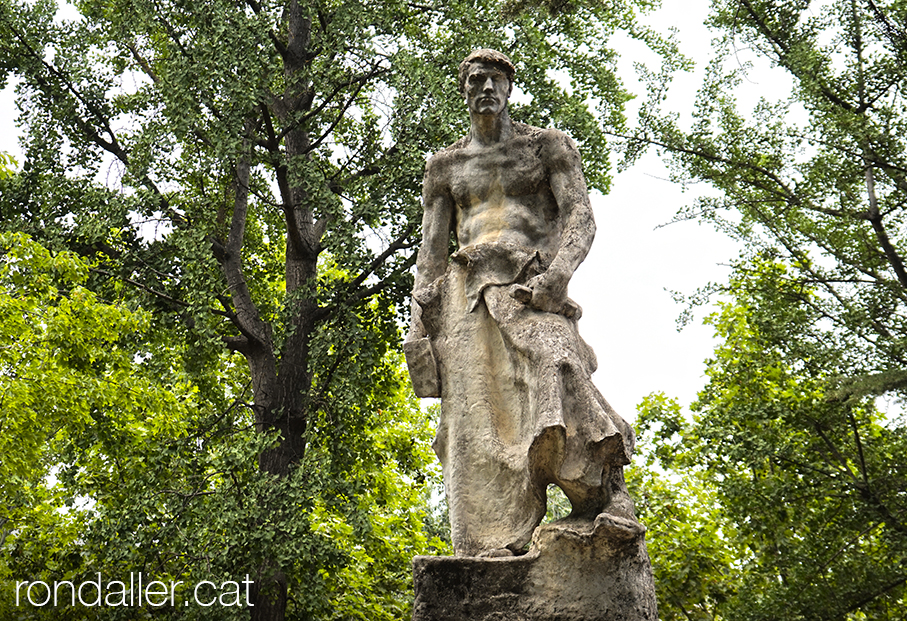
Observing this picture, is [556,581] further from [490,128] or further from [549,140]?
[490,128]

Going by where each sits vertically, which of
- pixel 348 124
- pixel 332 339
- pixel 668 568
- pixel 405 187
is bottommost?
pixel 668 568

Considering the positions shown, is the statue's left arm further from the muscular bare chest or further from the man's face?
the man's face

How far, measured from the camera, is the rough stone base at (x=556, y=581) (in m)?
4.19

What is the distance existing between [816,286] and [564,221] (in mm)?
7137

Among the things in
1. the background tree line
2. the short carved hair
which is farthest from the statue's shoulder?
the background tree line

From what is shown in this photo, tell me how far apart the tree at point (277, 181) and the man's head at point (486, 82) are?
5316 mm

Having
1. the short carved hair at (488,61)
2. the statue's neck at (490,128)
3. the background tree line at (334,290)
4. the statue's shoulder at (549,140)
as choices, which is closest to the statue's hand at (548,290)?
the statue's shoulder at (549,140)

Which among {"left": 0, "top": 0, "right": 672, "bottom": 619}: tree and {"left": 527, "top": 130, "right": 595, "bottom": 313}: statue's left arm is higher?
{"left": 0, "top": 0, "right": 672, "bottom": 619}: tree

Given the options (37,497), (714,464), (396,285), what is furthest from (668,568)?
(37,497)

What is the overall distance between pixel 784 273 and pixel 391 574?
6.69 metres

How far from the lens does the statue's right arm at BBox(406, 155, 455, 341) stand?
18.8ft

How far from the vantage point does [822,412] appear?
11.3m

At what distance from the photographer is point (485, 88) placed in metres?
5.65

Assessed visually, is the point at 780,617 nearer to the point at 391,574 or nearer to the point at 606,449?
the point at 391,574
